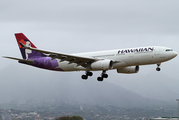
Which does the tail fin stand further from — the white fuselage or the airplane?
the white fuselage

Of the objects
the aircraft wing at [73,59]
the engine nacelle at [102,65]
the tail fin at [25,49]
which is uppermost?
the tail fin at [25,49]

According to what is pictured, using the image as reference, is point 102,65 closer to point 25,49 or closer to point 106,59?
point 106,59

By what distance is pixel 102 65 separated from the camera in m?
42.3

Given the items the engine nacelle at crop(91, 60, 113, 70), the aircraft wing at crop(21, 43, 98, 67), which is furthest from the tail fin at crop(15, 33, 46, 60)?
the engine nacelle at crop(91, 60, 113, 70)

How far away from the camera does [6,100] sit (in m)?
85.1

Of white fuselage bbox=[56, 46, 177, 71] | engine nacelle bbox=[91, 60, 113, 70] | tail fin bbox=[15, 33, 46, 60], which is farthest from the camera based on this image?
tail fin bbox=[15, 33, 46, 60]

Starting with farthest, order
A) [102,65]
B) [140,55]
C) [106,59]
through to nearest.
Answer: [106,59], [102,65], [140,55]

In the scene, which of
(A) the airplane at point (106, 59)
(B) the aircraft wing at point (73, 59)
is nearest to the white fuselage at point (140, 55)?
(A) the airplane at point (106, 59)

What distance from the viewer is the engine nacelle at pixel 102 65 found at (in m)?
42.1

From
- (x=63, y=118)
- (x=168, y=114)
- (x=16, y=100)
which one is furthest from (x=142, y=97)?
(x=63, y=118)

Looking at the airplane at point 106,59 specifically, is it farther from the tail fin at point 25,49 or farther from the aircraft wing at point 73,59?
the tail fin at point 25,49

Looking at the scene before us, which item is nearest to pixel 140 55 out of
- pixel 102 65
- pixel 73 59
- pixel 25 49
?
pixel 102 65

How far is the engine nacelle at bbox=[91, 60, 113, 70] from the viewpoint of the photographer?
138 ft

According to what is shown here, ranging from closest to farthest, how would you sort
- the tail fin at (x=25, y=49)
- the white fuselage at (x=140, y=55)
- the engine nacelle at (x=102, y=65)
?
the white fuselage at (x=140, y=55) → the engine nacelle at (x=102, y=65) → the tail fin at (x=25, y=49)
